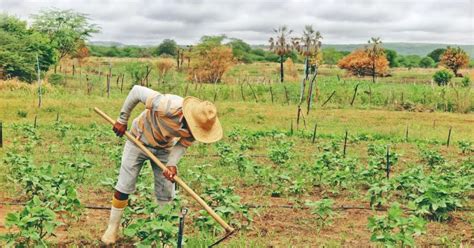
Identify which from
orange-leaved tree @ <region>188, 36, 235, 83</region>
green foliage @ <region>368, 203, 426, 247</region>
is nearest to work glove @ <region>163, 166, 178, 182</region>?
green foliage @ <region>368, 203, 426, 247</region>

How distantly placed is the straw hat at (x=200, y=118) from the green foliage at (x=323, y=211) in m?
1.32

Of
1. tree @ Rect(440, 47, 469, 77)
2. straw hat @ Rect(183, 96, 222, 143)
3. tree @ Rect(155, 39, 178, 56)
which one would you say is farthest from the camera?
tree @ Rect(155, 39, 178, 56)

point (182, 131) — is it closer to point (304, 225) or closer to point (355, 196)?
point (304, 225)

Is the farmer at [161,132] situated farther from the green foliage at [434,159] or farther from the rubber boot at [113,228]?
the green foliage at [434,159]

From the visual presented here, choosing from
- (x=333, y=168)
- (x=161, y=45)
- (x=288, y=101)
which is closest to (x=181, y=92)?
(x=288, y=101)

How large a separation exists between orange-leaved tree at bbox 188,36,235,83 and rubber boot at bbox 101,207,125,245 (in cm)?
3148

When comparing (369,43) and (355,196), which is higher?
(369,43)

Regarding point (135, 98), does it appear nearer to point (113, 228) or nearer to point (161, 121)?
point (161, 121)

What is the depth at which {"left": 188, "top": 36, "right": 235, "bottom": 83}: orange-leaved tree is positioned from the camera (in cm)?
3741

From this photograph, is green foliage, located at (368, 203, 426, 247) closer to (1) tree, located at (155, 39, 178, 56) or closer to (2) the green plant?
(2) the green plant

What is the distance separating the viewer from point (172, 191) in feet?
17.5

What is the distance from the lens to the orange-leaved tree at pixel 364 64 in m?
42.5

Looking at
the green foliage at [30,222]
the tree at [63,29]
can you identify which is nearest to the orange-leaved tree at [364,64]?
the tree at [63,29]

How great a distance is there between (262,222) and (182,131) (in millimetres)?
1739
